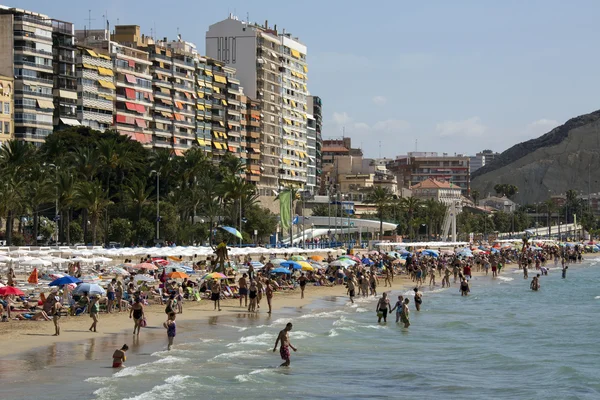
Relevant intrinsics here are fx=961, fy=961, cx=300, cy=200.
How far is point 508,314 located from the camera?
140 ft

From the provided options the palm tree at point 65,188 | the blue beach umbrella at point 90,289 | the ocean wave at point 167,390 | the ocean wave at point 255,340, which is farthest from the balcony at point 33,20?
the ocean wave at point 167,390

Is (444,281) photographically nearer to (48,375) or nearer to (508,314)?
(508,314)

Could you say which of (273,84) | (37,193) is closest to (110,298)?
(37,193)

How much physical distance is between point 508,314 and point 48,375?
2515 cm

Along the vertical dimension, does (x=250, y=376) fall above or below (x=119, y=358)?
below

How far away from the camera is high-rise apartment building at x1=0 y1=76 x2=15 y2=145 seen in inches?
3376

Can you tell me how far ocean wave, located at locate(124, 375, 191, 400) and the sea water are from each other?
0.03m

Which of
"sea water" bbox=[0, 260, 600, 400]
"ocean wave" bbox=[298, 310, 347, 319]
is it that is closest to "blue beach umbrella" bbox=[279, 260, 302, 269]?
"sea water" bbox=[0, 260, 600, 400]

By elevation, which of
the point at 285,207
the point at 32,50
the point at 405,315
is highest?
the point at 32,50

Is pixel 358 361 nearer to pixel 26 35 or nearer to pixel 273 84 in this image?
pixel 26 35

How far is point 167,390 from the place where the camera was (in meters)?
21.7

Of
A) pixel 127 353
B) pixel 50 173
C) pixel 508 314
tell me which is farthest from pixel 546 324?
pixel 50 173

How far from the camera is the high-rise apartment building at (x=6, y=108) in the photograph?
281ft

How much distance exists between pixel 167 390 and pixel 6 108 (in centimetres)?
7033
